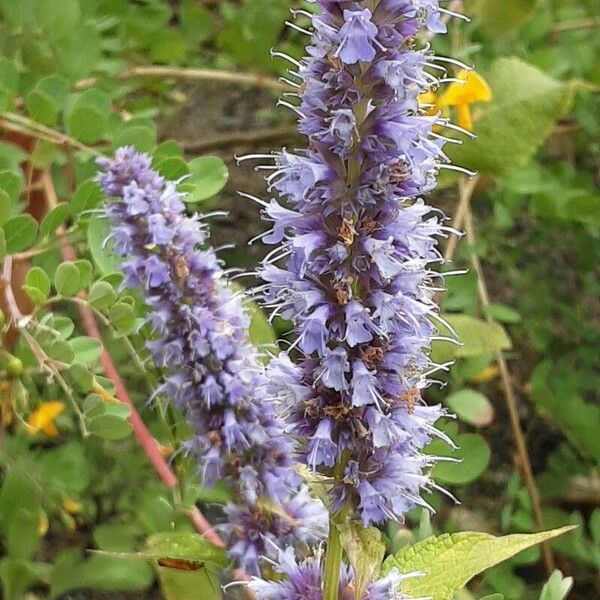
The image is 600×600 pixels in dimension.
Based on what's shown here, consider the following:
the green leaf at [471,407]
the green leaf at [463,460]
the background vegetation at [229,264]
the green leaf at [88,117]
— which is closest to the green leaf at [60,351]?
the background vegetation at [229,264]

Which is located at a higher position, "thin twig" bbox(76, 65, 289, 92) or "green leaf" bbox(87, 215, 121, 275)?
"thin twig" bbox(76, 65, 289, 92)

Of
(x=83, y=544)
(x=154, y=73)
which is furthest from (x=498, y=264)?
(x=83, y=544)

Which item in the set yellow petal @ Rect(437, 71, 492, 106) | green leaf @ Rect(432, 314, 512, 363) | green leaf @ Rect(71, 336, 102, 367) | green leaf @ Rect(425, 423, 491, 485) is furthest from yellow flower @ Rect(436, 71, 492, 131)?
green leaf @ Rect(71, 336, 102, 367)

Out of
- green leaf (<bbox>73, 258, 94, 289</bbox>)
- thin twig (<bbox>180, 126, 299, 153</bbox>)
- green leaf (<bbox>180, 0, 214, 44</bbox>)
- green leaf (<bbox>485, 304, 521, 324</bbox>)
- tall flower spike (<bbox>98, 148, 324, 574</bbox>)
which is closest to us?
tall flower spike (<bbox>98, 148, 324, 574</bbox>)

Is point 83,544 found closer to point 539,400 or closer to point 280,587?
point 539,400

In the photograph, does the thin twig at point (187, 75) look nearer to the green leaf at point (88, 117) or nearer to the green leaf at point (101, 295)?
the green leaf at point (88, 117)

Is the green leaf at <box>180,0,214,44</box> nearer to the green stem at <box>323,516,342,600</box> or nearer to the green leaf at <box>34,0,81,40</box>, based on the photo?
the green leaf at <box>34,0,81,40</box>

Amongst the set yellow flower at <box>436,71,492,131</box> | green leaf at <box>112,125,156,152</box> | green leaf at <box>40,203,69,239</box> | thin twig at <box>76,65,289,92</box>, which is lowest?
green leaf at <box>40,203,69,239</box>
